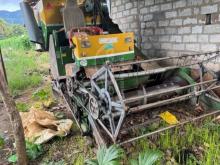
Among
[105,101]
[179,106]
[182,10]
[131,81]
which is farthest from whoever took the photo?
[182,10]

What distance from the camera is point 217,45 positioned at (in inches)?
156

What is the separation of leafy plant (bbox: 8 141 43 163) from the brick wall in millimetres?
3076

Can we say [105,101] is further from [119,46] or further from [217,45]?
[217,45]

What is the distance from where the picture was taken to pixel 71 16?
14.2 feet

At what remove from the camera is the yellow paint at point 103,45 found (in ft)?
12.0

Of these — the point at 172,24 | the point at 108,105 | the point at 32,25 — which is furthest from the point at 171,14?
the point at 108,105

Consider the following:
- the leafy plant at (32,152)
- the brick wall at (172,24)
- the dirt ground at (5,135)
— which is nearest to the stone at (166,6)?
the brick wall at (172,24)

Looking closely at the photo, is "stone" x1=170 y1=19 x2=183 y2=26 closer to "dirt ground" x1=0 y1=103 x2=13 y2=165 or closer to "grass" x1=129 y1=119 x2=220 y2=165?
"grass" x1=129 y1=119 x2=220 y2=165

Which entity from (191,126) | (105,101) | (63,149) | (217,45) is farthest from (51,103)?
(217,45)

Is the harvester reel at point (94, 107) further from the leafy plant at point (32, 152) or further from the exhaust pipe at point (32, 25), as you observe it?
the exhaust pipe at point (32, 25)

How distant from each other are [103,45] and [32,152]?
1.81 meters

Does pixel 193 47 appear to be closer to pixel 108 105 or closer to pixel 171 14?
pixel 171 14

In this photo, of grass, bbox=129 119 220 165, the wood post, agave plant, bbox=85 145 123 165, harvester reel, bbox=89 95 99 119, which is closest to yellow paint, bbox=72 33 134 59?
harvester reel, bbox=89 95 99 119

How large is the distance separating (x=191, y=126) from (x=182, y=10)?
237 cm
